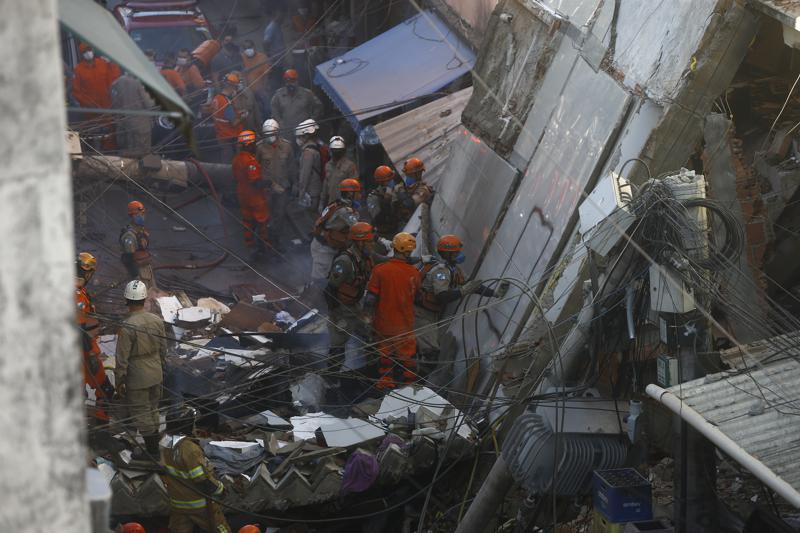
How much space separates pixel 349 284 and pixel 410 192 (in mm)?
3193

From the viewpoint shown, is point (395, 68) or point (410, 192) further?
point (395, 68)

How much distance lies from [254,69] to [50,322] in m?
18.1

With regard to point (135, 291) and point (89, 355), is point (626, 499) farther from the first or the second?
point (89, 355)

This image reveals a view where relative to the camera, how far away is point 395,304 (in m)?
11.5

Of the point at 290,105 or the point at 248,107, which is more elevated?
the point at 290,105

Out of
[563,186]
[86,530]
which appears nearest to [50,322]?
[86,530]

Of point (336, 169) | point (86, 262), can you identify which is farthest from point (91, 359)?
point (336, 169)

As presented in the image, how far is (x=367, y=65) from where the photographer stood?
18.6 meters

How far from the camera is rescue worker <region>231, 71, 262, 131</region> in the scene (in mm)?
18422

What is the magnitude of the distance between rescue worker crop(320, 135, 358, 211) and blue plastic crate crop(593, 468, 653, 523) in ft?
26.8

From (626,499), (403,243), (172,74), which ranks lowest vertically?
(172,74)

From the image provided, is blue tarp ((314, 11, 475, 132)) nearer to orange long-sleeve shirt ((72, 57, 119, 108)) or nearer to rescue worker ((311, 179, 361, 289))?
orange long-sleeve shirt ((72, 57, 119, 108))

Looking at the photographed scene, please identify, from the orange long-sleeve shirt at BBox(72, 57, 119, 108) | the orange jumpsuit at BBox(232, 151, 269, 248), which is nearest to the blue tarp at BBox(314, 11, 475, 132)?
the orange jumpsuit at BBox(232, 151, 269, 248)

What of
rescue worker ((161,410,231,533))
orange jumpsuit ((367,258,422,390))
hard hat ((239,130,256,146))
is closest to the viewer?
rescue worker ((161,410,231,533))
